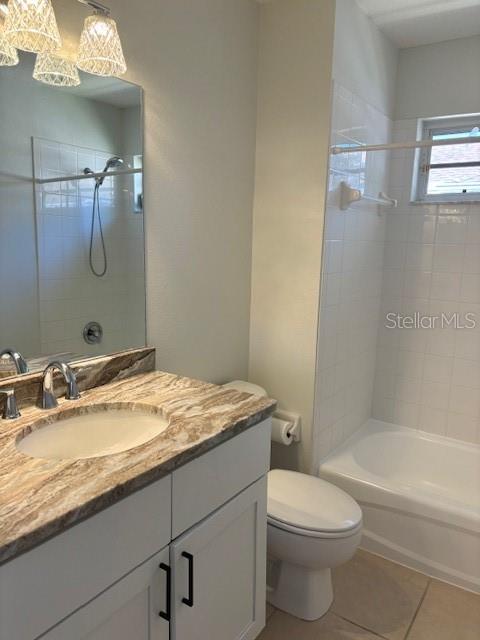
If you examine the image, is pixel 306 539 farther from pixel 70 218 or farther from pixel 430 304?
pixel 430 304

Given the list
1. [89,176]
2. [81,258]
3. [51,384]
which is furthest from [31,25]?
[51,384]

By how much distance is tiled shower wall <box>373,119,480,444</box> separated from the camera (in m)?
2.57

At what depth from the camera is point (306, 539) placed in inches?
66.2

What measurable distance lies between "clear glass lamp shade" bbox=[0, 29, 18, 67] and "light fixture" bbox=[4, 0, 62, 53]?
0.02 m

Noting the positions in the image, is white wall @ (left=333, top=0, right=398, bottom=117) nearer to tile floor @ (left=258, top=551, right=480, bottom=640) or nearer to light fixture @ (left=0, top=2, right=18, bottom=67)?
light fixture @ (left=0, top=2, right=18, bottom=67)

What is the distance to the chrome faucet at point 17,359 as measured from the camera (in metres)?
1.35

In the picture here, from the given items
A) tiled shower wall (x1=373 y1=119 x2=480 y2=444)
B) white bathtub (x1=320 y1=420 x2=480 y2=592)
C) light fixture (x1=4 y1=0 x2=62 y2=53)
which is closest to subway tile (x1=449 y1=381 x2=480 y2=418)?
tiled shower wall (x1=373 y1=119 x2=480 y2=444)

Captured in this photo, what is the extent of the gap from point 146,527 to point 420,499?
4.83ft

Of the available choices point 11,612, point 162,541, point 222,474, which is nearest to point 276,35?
point 222,474

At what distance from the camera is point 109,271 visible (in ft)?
5.33

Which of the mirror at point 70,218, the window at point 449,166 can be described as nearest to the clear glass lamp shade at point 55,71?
the mirror at point 70,218

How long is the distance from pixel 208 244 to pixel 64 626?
4.76ft

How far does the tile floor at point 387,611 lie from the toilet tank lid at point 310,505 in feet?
1.38

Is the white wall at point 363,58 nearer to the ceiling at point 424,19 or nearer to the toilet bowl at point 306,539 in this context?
the ceiling at point 424,19
